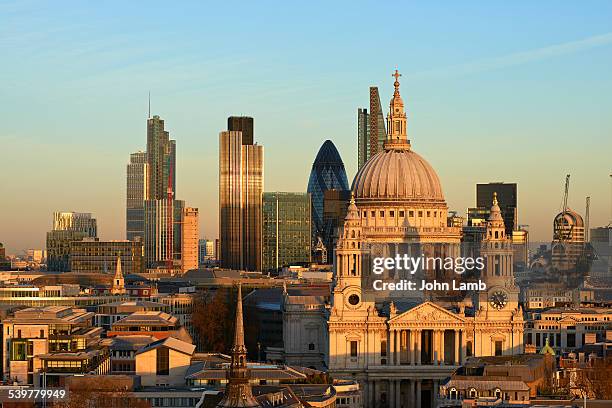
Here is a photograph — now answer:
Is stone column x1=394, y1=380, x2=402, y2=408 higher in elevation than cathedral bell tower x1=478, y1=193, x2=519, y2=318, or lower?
lower

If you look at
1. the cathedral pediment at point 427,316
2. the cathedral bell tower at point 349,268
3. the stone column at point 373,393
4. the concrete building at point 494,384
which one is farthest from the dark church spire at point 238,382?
the cathedral bell tower at point 349,268

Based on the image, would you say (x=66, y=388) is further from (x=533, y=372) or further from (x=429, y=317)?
(x=429, y=317)

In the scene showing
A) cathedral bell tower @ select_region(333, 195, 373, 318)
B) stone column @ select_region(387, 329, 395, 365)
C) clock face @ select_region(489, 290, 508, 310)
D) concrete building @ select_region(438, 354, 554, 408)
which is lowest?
concrete building @ select_region(438, 354, 554, 408)

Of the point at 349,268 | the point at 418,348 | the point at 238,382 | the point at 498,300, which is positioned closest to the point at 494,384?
the point at 238,382

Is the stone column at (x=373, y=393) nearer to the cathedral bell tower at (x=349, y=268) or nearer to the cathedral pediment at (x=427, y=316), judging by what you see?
the cathedral pediment at (x=427, y=316)

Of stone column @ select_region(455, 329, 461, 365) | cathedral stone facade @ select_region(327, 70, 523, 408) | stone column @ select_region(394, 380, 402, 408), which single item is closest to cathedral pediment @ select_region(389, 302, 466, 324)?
cathedral stone facade @ select_region(327, 70, 523, 408)

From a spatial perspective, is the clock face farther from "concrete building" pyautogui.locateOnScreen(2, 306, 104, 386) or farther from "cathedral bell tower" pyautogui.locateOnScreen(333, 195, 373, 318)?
"concrete building" pyautogui.locateOnScreen(2, 306, 104, 386)
